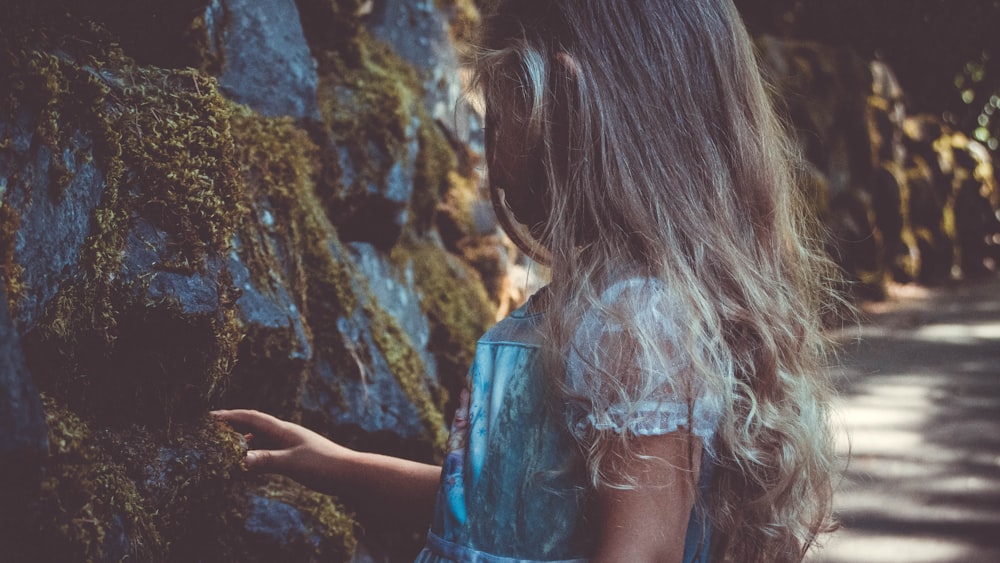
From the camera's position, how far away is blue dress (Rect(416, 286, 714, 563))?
Answer: 1.64m

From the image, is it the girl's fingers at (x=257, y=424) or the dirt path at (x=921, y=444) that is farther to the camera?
the dirt path at (x=921, y=444)

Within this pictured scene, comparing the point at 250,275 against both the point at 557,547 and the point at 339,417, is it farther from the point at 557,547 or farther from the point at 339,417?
the point at 557,547

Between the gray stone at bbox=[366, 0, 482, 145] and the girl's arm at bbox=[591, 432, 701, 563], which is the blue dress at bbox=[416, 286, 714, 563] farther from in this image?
the gray stone at bbox=[366, 0, 482, 145]

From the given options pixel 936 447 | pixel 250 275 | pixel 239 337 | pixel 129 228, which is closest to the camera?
pixel 129 228

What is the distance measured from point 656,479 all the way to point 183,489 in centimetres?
97

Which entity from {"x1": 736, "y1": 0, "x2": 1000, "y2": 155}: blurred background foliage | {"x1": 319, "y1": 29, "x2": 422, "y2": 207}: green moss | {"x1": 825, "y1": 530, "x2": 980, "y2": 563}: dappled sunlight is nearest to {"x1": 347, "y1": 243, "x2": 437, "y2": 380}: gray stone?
{"x1": 319, "y1": 29, "x2": 422, "y2": 207}: green moss

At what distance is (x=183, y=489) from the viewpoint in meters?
1.82

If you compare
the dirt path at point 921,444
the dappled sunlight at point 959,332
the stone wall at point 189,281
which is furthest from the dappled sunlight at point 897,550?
the dappled sunlight at point 959,332

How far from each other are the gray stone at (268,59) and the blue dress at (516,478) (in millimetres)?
1259

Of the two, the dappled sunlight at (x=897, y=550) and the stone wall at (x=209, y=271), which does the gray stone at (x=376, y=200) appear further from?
the dappled sunlight at (x=897, y=550)

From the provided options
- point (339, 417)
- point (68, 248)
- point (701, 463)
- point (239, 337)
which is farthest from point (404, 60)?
point (701, 463)

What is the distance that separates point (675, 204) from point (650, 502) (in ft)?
1.75

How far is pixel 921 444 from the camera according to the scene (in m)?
5.47

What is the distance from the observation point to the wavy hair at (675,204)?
1.57 metres
